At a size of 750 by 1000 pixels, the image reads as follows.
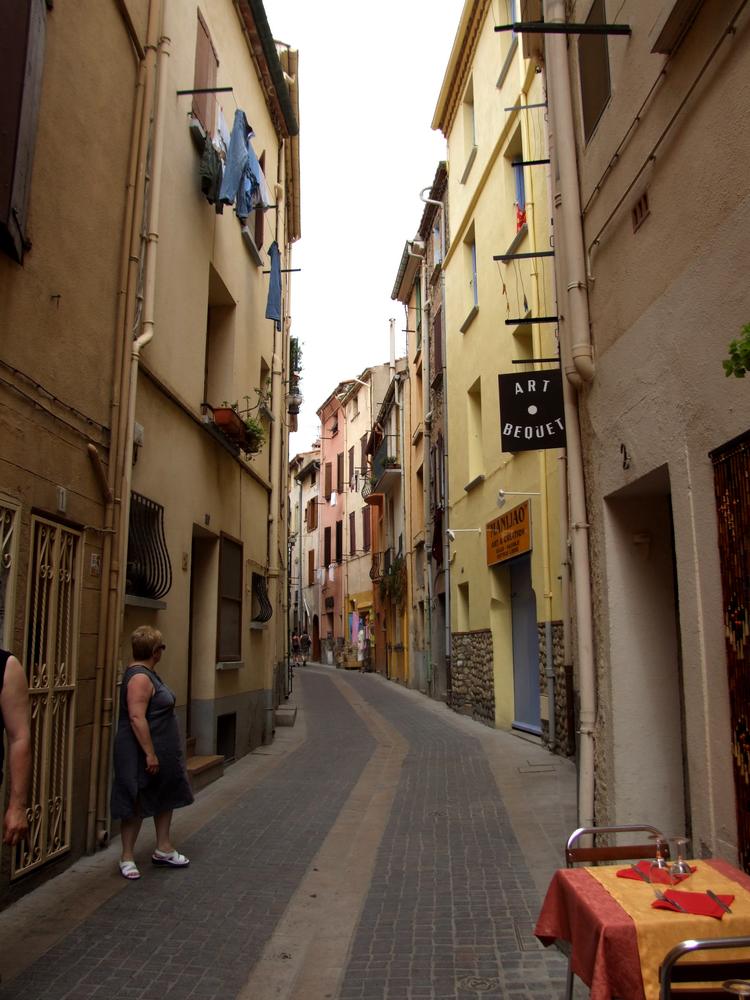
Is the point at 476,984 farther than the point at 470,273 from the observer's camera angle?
No

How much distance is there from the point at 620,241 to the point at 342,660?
111ft

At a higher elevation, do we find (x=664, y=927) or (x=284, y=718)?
(x=664, y=927)

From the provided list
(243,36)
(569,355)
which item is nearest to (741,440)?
(569,355)

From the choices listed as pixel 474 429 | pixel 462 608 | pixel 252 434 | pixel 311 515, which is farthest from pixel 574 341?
pixel 311 515

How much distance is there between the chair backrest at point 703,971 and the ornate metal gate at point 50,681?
3.95 m

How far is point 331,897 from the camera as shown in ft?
18.0

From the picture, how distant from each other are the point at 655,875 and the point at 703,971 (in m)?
0.49

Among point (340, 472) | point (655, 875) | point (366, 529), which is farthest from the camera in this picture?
point (340, 472)

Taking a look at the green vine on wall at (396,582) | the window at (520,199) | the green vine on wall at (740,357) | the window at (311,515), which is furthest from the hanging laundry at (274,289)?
the window at (311,515)

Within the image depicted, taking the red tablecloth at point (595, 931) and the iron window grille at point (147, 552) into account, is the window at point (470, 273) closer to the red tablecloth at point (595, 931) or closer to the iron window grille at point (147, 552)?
the iron window grille at point (147, 552)

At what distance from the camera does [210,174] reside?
9.53 m

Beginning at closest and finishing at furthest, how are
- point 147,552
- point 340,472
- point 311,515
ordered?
point 147,552 < point 340,472 < point 311,515

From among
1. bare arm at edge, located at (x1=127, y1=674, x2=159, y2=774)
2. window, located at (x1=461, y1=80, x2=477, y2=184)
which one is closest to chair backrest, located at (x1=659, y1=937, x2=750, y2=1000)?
bare arm at edge, located at (x1=127, y1=674, x2=159, y2=774)

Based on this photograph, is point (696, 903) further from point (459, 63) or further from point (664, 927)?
point (459, 63)
